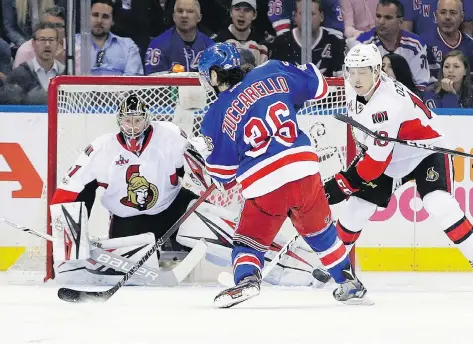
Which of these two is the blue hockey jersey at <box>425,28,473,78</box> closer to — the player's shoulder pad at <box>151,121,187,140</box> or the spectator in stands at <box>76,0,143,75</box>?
the spectator in stands at <box>76,0,143,75</box>

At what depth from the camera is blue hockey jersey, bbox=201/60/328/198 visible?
13.0 ft

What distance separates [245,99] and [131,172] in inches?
45.8

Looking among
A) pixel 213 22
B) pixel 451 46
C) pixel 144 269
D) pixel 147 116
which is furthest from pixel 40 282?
pixel 451 46

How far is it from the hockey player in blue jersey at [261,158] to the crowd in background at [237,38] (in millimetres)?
1832

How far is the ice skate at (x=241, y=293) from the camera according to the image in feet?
12.7

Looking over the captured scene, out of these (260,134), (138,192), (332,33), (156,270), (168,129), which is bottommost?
(156,270)

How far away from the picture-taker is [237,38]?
604cm

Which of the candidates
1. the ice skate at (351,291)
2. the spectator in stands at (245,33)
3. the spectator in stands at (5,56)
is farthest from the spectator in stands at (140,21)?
the ice skate at (351,291)

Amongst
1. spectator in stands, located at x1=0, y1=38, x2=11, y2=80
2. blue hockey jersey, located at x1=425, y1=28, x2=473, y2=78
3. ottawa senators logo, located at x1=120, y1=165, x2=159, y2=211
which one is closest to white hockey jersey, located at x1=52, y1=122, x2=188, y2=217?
ottawa senators logo, located at x1=120, y1=165, x2=159, y2=211

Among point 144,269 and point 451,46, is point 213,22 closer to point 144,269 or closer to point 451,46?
point 451,46

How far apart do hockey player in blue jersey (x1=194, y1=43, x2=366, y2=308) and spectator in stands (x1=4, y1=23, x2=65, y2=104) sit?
1.91 meters

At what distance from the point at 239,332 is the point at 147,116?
1770 mm

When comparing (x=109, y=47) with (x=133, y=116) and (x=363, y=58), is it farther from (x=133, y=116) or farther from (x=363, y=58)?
(x=363, y=58)

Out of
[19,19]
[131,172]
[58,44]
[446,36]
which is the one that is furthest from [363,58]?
[19,19]
